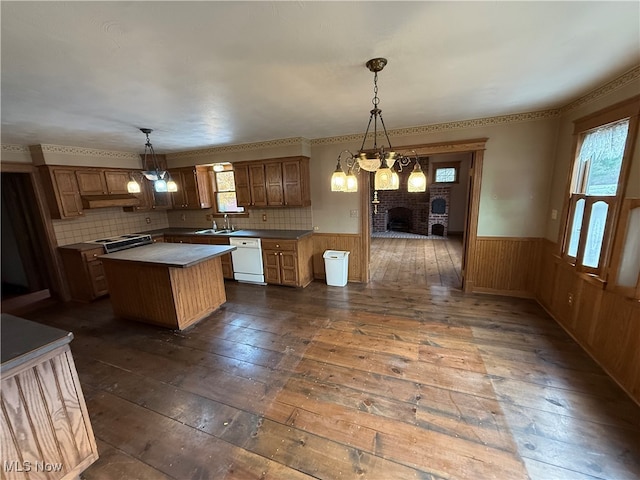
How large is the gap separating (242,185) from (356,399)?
3.94 m

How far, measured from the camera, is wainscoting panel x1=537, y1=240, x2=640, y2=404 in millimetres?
1964

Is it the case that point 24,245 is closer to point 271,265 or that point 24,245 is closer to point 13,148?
point 13,148

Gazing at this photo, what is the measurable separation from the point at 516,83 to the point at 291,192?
3.17 m

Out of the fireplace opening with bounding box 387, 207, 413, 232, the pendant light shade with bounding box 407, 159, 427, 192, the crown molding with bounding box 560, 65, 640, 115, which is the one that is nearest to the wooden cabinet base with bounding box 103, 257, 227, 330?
the pendant light shade with bounding box 407, 159, 427, 192

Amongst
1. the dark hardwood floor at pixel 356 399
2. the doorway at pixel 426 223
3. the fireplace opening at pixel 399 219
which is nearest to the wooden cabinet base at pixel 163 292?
the dark hardwood floor at pixel 356 399

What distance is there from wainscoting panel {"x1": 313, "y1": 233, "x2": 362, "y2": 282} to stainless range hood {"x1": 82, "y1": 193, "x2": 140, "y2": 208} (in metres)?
3.52

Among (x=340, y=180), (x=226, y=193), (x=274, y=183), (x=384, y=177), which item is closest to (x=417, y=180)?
(x=384, y=177)

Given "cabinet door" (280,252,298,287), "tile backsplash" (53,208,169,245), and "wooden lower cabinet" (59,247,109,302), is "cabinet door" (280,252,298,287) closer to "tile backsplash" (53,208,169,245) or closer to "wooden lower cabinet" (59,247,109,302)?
"wooden lower cabinet" (59,247,109,302)

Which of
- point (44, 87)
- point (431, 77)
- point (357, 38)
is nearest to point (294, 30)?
point (357, 38)

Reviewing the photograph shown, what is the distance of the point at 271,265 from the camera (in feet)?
14.5

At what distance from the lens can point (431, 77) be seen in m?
2.04

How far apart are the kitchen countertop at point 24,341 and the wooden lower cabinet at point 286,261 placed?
3.00 m

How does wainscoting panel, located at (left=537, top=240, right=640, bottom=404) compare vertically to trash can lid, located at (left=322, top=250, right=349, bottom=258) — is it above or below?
below

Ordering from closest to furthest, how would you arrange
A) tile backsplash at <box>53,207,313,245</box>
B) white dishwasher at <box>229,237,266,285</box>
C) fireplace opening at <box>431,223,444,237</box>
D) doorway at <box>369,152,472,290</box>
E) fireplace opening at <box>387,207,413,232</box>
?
tile backsplash at <box>53,207,313,245</box> → white dishwasher at <box>229,237,266,285</box> → doorway at <box>369,152,472,290</box> → fireplace opening at <box>431,223,444,237</box> → fireplace opening at <box>387,207,413,232</box>
